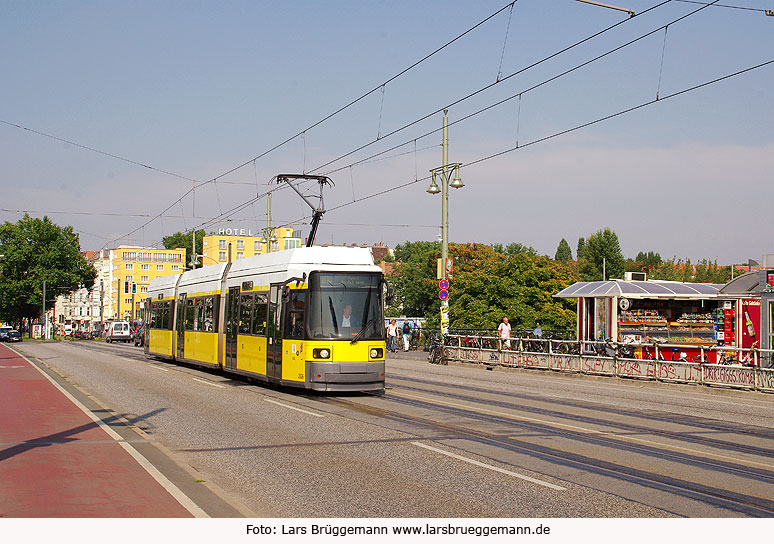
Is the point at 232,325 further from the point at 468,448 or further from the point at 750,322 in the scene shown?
the point at 750,322

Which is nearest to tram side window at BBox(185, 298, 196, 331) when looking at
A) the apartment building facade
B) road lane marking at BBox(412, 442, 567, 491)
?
road lane marking at BBox(412, 442, 567, 491)

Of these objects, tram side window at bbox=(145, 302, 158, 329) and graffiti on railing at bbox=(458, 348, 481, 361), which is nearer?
graffiti on railing at bbox=(458, 348, 481, 361)

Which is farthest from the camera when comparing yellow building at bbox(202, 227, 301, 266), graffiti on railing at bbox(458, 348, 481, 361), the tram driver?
yellow building at bbox(202, 227, 301, 266)

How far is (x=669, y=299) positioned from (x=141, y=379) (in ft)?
68.5

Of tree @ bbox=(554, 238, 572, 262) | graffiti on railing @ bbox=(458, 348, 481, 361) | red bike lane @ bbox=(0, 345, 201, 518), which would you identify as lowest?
graffiti on railing @ bbox=(458, 348, 481, 361)

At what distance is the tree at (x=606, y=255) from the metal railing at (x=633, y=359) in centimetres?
7870

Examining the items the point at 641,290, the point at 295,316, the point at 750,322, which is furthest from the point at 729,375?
the point at 295,316

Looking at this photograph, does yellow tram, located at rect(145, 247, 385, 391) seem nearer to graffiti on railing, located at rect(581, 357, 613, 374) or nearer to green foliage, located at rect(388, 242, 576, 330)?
graffiti on railing, located at rect(581, 357, 613, 374)

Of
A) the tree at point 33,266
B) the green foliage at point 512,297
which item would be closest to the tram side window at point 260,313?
the green foliage at point 512,297

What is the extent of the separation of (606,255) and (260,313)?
97253 millimetres

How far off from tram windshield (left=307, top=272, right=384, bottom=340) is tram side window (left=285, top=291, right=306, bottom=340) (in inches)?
8.2

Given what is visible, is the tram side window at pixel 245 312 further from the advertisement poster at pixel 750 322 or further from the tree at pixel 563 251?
the tree at pixel 563 251

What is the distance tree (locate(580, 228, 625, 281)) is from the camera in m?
113

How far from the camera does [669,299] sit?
112 ft
